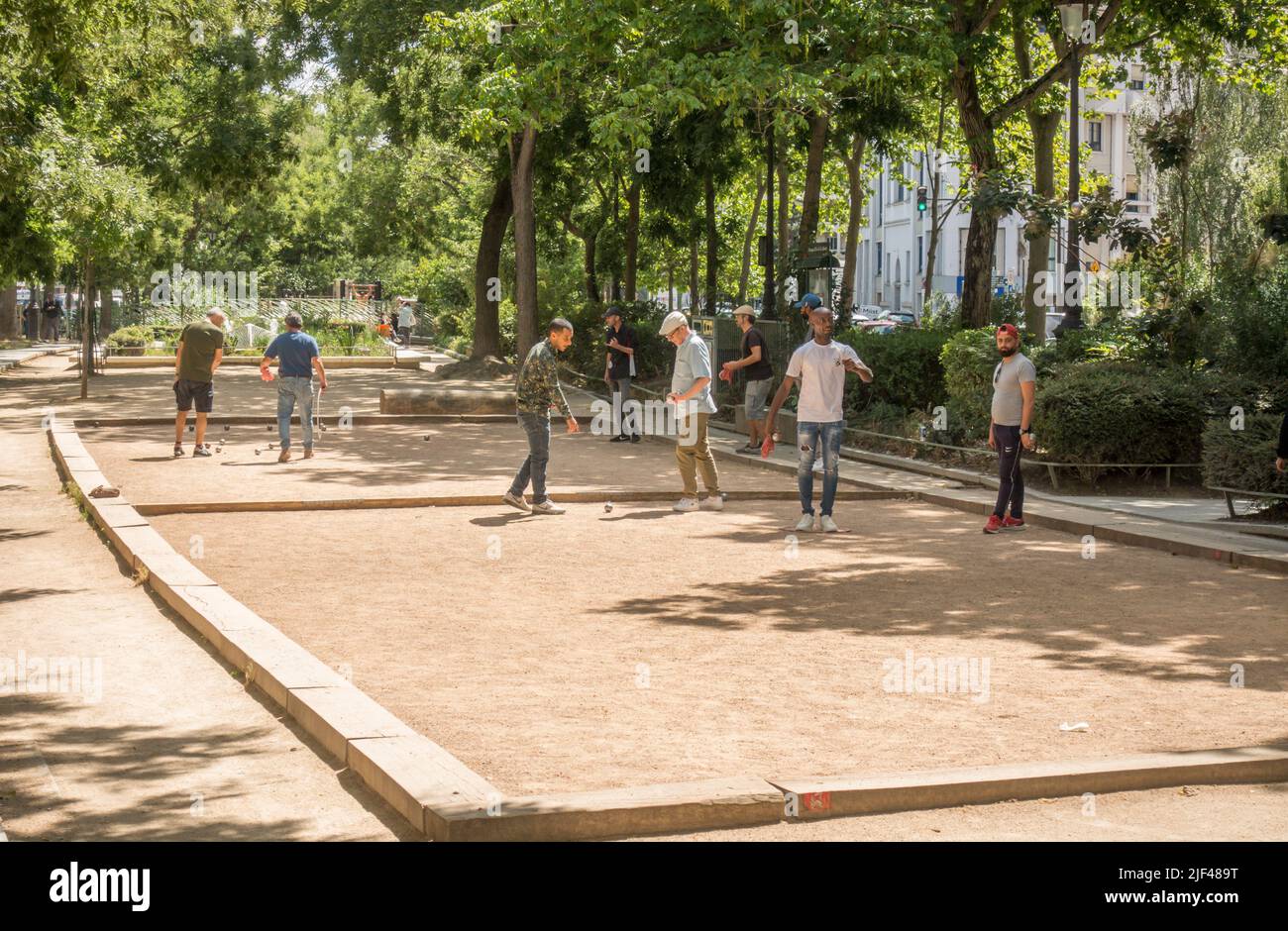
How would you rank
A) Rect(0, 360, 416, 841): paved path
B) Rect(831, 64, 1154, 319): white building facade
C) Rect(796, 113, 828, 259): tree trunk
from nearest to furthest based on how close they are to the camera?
Rect(0, 360, 416, 841): paved path → Rect(796, 113, 828, 259): tree trunk → Rect(831, 64, 1154, 319): white building facade

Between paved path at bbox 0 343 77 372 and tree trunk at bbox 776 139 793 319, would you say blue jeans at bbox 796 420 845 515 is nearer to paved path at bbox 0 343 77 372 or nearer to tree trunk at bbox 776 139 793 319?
tree trunk at bbox 776 139 793 319

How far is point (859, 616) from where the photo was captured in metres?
9.46

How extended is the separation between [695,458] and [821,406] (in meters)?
1.96

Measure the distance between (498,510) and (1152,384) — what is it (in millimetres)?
6703

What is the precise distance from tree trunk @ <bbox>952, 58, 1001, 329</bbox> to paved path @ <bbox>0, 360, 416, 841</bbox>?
14249 mm

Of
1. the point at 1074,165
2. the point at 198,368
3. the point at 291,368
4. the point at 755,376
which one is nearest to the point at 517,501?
the point at 291,368

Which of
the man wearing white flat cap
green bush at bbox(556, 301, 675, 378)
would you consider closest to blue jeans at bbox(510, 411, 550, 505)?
the man wearing white flat cap

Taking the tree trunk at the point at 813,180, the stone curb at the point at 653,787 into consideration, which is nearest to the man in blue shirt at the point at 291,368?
the tree trunk at the point at 813,180

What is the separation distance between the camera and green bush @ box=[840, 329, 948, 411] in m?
20.9

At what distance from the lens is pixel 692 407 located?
47.4ft

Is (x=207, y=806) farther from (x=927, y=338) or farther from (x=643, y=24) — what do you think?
(x=643, y=24)

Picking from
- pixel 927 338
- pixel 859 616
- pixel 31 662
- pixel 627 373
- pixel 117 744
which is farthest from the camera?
pixel 627 373

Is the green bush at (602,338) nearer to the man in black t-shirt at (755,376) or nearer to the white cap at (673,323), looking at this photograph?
the man in black t-shirt at (755,376)

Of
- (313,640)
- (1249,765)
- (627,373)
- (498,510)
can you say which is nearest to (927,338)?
(627,373)
